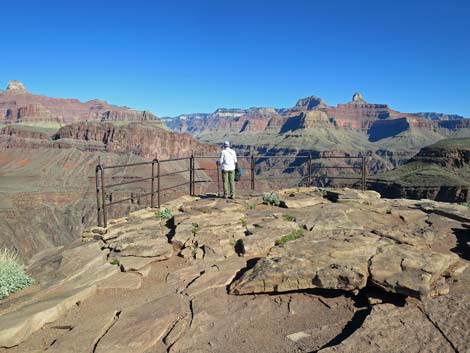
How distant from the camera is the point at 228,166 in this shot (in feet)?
33.7

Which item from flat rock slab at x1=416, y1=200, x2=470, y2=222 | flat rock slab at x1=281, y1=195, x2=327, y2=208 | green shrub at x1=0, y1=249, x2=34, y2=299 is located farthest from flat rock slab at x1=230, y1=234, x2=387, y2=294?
flat rock slab at x1=416, y1=200, x2=470, y2=222

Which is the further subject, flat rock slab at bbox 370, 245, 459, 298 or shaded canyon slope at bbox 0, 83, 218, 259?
shaded canyon slope at bbox 0, 83, 218, 259

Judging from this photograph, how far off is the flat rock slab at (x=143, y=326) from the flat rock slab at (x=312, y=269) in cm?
89

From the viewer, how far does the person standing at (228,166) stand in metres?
10.2

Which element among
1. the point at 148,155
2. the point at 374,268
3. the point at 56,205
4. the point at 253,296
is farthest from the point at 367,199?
the point at 148,155

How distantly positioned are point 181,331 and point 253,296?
1156 millimetres

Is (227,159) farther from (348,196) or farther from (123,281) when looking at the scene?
(123,281)

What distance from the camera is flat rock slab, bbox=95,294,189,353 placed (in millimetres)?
3779

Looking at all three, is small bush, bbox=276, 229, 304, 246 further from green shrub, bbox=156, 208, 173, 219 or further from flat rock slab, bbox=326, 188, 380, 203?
flat rock slab, bbox=326, 188, 380, 203

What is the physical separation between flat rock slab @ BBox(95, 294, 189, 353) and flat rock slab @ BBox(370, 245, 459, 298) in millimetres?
2648

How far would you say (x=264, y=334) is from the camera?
3.92m

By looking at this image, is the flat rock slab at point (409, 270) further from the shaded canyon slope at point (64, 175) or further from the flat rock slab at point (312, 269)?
the shaded canyon slope at point (64, 175)

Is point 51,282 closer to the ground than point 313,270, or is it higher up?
closer to the ground

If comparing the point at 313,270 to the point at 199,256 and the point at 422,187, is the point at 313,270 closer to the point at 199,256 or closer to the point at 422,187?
the point at 199,256
